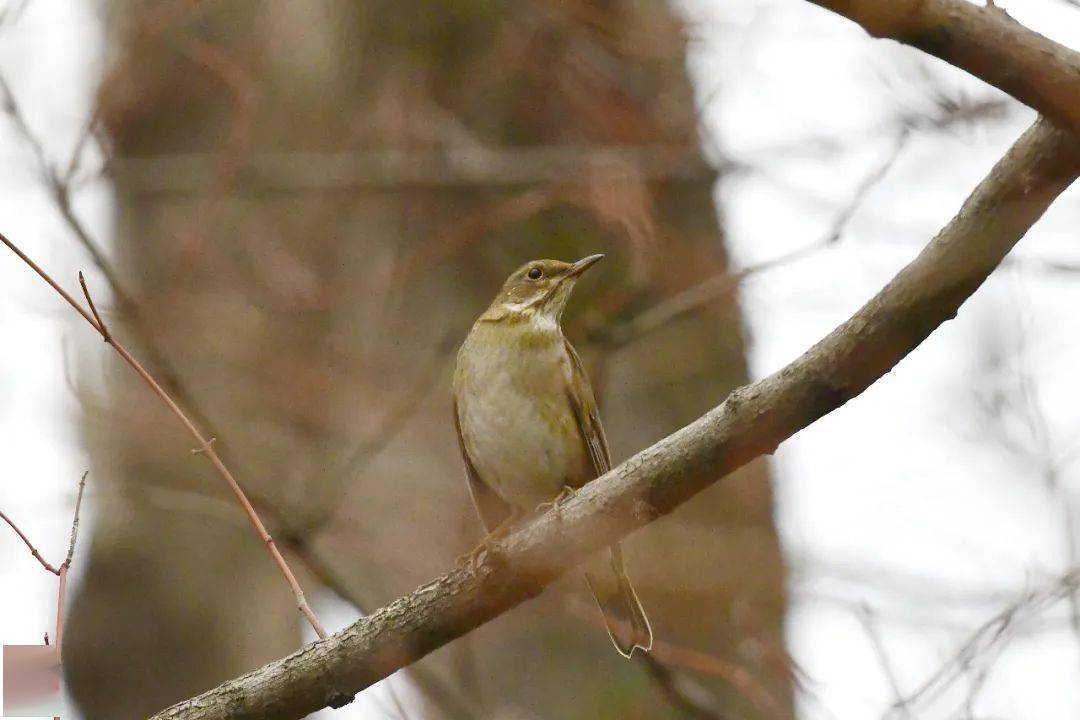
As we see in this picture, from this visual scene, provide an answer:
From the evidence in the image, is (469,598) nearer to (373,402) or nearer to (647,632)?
(647,632)

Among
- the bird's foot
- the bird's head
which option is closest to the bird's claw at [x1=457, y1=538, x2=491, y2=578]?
the bird's foot

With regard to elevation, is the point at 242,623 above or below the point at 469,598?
above

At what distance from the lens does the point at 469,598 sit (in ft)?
11.1

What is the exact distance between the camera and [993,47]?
2.28 m

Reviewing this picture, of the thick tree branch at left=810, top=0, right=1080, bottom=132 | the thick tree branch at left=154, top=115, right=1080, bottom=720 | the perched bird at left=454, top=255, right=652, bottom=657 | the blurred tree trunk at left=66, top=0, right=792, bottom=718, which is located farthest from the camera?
the blurred tree trunk at left=66, top=0, right=792, bottom=718

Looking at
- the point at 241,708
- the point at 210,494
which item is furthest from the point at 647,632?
the point at 210,494

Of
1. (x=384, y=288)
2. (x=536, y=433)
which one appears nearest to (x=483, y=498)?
(x=536, y=433)

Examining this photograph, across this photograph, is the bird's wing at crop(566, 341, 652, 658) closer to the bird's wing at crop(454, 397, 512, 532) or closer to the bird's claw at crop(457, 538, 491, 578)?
the bird's wing at crop(454, 397, 512, 532)

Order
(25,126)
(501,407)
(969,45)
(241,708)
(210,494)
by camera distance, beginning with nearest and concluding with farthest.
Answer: (969,45) → (241,708) → (25,126) → (501,407) → (210,494)

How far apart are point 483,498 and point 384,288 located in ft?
4.04

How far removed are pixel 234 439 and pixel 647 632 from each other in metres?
2.01

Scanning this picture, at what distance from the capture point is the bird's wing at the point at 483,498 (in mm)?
5027

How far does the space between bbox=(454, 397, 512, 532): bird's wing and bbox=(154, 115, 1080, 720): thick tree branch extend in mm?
1565

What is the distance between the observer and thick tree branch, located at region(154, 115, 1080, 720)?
2.58 meters
